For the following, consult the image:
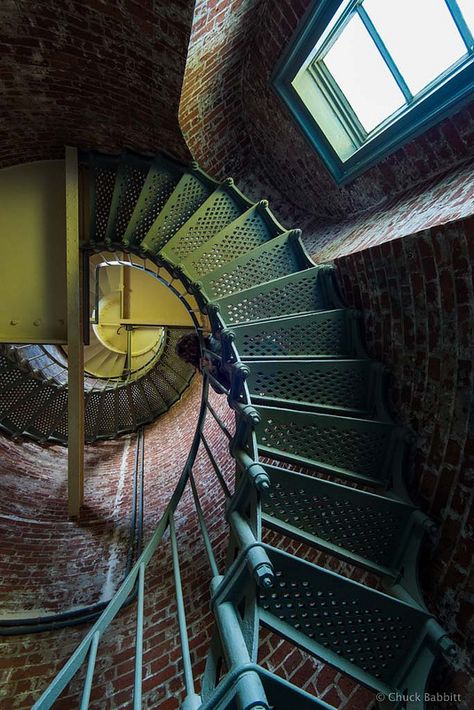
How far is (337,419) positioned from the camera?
2232mm

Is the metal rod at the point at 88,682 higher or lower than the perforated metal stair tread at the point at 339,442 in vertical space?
lower

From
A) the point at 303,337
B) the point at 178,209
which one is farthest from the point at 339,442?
the point at 178,209

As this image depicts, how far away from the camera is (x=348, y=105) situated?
339 cm

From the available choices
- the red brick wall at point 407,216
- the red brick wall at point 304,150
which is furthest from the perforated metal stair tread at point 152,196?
the red brick wall at point 407,216

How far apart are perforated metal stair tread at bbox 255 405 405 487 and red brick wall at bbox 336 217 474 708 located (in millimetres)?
148

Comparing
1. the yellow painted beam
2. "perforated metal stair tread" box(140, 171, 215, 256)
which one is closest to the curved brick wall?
"perforated metal stair tread" box(140, 171, 215, 256)

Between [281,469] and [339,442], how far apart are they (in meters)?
0.54

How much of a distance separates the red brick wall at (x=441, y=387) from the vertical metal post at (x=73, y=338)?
306 centimetres

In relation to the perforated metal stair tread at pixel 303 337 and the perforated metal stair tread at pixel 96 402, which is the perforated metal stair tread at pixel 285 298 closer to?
the perforated metal stair tread at pixel 303 337

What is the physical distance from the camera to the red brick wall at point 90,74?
2946mm

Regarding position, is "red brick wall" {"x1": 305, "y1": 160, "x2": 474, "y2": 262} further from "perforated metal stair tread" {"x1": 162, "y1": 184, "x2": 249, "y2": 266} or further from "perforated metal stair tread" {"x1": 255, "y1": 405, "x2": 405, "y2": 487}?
"perforated metal stair tread" {"x1": 255, "y1": 405, "x2": 405, "y2": 487}

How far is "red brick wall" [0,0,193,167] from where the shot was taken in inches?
116

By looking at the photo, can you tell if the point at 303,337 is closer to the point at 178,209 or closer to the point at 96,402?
the point at 178,209

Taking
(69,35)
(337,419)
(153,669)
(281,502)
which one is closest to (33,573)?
(153,669)
